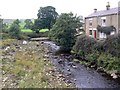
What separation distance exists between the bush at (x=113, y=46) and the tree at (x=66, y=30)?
14126 mm

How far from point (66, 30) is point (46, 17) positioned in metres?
33.6

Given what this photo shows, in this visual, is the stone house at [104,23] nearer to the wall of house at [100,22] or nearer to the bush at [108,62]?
the wall of house at [100,22]

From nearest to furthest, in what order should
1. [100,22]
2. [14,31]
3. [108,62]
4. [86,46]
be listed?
[108,62] → [86,46] → [100,22] → [14,31]

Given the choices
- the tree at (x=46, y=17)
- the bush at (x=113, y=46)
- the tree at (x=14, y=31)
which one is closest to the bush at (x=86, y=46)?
the bush at (x=113, y=46)

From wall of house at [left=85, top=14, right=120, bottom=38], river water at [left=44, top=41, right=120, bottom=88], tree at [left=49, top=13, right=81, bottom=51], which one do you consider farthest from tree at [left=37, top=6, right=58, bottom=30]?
river water at [left=44, top=41, right=120, bottom=88]

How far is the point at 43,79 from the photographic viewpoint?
65.0 ft

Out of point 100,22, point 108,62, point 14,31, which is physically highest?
point 100,22

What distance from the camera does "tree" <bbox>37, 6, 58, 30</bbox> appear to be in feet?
243

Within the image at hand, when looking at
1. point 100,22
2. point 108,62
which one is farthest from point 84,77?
point 100,22

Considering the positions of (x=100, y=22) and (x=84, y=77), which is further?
(x=100, y=22)

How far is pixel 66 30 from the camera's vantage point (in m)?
41.8

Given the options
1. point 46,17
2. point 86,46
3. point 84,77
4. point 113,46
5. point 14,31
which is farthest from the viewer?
point 46,17

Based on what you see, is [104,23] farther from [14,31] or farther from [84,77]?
[14,31]

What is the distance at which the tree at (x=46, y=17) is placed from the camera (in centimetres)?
7394
